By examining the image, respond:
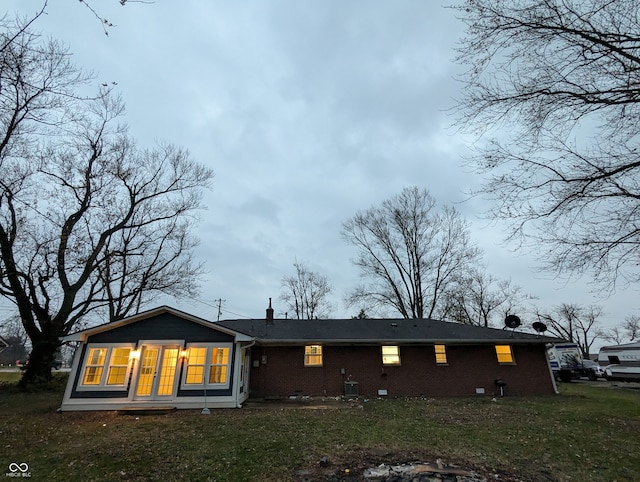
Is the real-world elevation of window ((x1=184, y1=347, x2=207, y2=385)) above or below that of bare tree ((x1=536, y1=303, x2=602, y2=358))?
below

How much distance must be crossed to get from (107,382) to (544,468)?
13.6m

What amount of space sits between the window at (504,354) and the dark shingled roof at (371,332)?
631 mm

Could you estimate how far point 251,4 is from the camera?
5824 mm

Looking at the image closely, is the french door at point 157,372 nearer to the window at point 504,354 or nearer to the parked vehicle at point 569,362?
the window at point 504,354

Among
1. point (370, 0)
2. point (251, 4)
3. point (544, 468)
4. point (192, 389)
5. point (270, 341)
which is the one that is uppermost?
point (251, 4)

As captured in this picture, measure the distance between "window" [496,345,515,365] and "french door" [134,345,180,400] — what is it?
14.7 m

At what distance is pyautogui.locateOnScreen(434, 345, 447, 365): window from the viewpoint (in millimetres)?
15133

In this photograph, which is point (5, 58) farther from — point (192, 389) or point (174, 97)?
point (192, 389)

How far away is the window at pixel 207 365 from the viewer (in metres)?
12.0

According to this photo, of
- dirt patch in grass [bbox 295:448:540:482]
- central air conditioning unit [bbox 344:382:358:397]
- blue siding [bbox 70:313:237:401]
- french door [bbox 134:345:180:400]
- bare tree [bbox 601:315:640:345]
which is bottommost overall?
dirt patch in grass [bbox 295:448:540:482]

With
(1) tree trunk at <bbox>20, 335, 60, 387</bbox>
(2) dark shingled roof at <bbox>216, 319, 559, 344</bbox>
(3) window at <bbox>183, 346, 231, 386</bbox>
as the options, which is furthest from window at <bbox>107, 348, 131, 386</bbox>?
(1) tree trunk at <bbox>20, 335, 60, 387</bbox>

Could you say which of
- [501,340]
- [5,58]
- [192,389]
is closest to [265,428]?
[192,389]

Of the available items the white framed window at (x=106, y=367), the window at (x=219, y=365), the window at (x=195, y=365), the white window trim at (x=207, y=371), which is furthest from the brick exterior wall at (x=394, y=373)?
the white framed window at (x=106, y=367)

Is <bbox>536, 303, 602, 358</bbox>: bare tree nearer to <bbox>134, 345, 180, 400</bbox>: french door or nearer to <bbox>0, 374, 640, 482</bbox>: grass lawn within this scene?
<bbox>0, 374, 640, 482</bbox>: grass lawn
